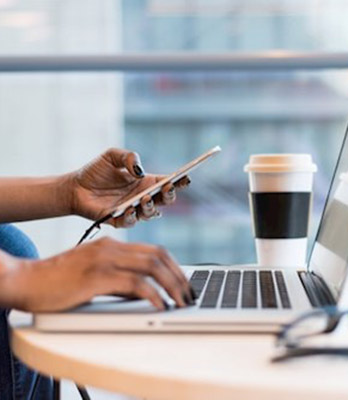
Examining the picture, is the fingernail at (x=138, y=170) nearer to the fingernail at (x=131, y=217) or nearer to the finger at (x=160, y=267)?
the fingernail at (x=131, y=217)

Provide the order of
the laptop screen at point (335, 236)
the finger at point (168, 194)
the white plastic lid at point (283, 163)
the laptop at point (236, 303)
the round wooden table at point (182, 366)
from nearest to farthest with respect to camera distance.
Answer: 1. the round wooden table at point (182, 366)
2. the laptop at point (236, 303)
3. the laptop screen at point (335, 236)
4. the finger at point (168, 194)
5. the white plastic lid at point (283, 163)

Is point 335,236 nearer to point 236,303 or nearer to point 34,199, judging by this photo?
point 236,303

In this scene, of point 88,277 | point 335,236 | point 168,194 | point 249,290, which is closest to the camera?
point 88,277

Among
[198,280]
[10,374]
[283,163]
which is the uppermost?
[283,163]

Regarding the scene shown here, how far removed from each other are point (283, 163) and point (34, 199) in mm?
398

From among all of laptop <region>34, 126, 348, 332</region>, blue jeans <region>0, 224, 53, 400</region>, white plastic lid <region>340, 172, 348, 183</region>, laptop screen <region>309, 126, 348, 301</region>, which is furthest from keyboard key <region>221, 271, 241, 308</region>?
blue jeans <region>0, 224, 53, 400</region>

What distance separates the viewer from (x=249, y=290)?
810 mm

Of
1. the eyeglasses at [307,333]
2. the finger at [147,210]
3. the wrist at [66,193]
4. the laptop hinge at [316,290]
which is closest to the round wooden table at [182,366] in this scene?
the eyeglasses at [307,333]

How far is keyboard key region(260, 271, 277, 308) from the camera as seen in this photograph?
0.72 metres

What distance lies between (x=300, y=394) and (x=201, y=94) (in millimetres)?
4798

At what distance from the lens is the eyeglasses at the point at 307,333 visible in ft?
1.91

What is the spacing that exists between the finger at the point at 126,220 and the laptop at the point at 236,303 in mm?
124

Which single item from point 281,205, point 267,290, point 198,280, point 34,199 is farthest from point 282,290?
point 34,199

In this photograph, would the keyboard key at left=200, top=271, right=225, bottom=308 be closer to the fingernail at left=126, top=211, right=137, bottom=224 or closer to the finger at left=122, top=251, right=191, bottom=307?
the finger at left=122, top=251, right=191, bottom=307
